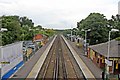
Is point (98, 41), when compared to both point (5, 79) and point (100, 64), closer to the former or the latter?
point (100, 64)

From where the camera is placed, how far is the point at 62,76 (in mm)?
Result: 30047

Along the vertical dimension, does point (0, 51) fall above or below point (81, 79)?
above

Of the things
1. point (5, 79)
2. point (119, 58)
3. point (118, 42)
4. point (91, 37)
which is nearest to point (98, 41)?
point (91, 37)

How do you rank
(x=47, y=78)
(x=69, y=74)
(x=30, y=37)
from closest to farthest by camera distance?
1. (x=47, y=78)
2. (x=69, y=74)
3. (x=30, y=37)

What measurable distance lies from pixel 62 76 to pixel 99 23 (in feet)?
99.2

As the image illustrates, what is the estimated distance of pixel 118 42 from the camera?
125ft

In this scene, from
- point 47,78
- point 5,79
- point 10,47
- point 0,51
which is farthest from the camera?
point 47,78

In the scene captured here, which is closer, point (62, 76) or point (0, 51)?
point (0, 51)

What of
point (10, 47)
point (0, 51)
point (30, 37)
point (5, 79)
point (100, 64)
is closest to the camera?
point (0, 51)

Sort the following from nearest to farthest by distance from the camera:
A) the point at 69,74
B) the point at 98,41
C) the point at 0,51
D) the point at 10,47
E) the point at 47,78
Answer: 1. the point at 0,51
2. the point at 10,47
3. the point at 47,78
4. the point at 69,74
5. the point at 98,41

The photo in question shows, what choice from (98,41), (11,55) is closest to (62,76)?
(11,55)

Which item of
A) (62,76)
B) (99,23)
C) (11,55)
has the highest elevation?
(99,23)

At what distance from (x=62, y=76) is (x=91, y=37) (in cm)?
3094

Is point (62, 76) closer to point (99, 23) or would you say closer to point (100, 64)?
point (100, 64)
